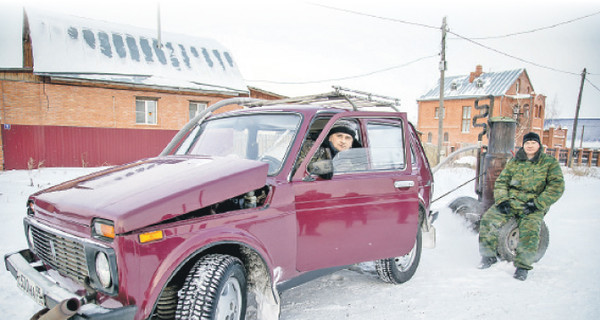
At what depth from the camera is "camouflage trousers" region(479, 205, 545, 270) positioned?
4.20 metres

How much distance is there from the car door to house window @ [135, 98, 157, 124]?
47.8ft

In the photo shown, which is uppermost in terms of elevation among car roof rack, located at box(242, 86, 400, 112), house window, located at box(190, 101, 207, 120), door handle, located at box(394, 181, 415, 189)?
house window, located at box(190, 101, 207, 120)

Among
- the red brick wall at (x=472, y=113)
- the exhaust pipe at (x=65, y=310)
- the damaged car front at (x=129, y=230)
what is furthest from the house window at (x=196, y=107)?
the red brick wall at (x=472, y=113)

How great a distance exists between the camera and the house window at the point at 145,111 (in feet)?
51.9

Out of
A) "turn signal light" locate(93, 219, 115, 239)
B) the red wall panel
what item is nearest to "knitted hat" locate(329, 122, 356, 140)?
"turn signal light" locate(93, 219, 115, 239)

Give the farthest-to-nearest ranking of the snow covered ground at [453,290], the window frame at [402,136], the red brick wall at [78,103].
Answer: the red brick wall at [78,103], the window frame at [402,136], the snow covered ground at [453,290]

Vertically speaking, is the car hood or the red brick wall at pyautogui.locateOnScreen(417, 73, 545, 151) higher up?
the red brick wall at pyautogui.locateOnScreen(417, 73, 545, 151)

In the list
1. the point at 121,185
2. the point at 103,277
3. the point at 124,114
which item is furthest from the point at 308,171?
the point at 124,114

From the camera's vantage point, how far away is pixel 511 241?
4.66 m

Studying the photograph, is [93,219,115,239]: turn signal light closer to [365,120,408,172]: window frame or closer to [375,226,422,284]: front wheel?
[365,120,408,172]: window frame

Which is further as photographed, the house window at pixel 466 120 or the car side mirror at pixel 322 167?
the house window at pixel 466 120

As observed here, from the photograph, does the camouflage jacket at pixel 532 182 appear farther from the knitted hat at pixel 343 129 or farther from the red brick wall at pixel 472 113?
the red brick wall at pixel 472 113

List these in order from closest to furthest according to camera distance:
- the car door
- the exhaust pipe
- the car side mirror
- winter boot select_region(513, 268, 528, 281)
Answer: the exhaust pipe < the car side mirror < the car door < winter boot select_region(513, 268, 528, 281)

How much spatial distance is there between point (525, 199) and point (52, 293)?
502 cm
